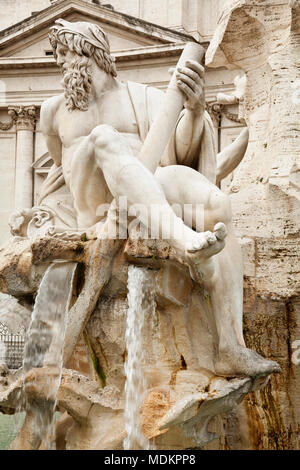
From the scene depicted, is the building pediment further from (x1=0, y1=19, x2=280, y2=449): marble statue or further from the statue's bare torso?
(x1=0, y1=19, x2=280, y2=449): marble statue

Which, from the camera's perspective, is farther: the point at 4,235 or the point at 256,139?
the point at 4,235

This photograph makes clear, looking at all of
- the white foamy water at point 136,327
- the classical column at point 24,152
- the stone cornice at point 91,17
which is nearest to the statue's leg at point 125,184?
the white foamy water at point 136,327

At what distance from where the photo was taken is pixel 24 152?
21156 millimetres

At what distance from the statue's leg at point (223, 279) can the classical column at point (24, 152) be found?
16.7 metres

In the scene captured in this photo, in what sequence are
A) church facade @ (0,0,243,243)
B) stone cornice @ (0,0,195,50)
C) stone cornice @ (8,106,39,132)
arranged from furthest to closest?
stone cornice @ (8,106,39,132) → stone cornice @ (0,0,195,50) → church facade @ (0,0,243,243)

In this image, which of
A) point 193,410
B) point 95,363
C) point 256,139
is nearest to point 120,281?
point 95,363

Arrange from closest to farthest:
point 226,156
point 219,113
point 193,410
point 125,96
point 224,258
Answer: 1. point 193,410
2. point 224,258
3. point 125,96
4. point 226,156
5. point 219,113

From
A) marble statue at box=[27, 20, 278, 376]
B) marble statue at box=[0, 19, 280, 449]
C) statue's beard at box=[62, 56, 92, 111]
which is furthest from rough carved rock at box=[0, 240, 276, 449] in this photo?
statue's beard at box=[62, 56, 92, 111]

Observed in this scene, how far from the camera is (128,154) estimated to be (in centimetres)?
405

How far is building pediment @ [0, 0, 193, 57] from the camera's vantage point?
65.5 ft

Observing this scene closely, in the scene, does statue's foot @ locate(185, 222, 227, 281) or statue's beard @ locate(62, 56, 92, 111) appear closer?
statue's foot @ locate(185, 222, 227, 281)

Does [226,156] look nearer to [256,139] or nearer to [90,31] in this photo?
[256,139]

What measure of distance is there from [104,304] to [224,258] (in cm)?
68

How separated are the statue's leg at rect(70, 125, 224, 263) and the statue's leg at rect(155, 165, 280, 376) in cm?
23
